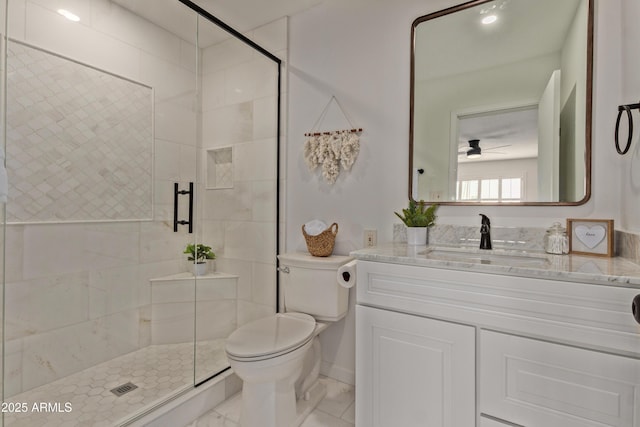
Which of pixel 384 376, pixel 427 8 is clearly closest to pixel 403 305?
pixel 384 376

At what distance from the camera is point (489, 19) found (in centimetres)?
149

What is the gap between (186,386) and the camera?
5.27ft

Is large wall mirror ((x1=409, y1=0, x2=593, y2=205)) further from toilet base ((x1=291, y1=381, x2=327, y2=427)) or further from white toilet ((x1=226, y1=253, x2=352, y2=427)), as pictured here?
toilet base ((x1=291, y1=381, x2=327, y2=427))

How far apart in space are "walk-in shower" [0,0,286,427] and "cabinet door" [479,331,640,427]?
142 cm

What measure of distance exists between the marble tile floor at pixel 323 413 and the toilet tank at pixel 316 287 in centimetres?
45

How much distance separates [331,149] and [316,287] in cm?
83

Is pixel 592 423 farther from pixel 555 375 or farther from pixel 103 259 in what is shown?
pixel 103 259

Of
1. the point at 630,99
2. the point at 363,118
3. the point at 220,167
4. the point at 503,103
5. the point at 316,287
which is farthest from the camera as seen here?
the point at 220,167

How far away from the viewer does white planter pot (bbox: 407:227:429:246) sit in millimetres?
1524


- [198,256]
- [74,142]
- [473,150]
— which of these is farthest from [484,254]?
[74,142]

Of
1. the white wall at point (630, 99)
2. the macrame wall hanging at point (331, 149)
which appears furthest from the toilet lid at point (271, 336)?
the white wall at point (630, 99)

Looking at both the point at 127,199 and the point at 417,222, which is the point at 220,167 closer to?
the point at 127,199

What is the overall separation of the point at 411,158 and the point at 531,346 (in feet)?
3.33

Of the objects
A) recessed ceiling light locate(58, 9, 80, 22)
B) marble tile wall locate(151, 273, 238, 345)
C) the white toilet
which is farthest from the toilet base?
recessed ceiling light locate(58, 9, 80, 22)
